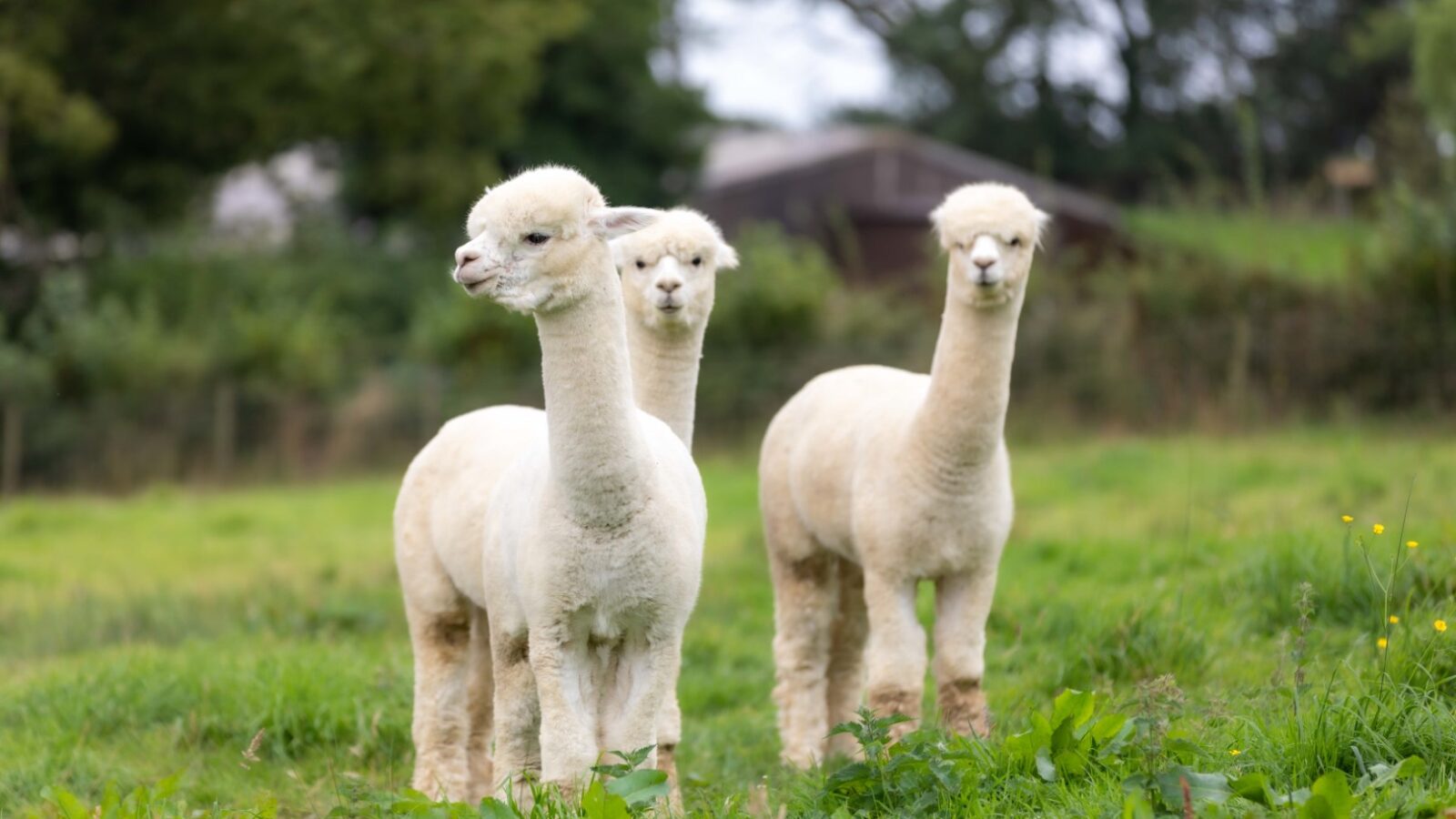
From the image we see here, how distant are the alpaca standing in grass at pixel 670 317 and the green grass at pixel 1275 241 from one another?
1165cm

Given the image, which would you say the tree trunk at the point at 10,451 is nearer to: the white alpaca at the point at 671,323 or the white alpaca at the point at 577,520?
the white alpaca at the point at 671,323

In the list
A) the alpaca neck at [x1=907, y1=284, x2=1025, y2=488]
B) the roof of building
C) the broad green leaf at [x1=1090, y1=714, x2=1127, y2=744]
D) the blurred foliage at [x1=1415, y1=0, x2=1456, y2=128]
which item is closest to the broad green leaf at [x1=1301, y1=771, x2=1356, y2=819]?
the broad green leaf at [x1=1090, y1=714, x2=1127, y2=744]

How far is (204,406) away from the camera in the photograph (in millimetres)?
17516

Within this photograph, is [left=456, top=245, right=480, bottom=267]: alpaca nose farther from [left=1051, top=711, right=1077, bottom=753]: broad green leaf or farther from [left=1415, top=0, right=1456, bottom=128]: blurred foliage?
[left=1415, top=0, right=1456, bottom=128]: blurred foliage

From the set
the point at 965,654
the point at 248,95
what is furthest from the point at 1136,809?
the point at 248,95

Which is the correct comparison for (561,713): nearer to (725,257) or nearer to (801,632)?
Result: (725,257)

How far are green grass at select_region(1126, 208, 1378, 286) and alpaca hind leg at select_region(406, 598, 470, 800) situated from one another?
12299mm

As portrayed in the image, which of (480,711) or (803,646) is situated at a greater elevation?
(803,646)

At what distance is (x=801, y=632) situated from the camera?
6598 millimetres

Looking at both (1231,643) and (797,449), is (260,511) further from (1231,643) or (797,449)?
(1231,643)

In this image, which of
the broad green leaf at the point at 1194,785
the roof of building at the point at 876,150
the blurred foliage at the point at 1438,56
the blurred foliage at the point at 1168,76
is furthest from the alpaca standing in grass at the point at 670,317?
the blurred foliage at the point at 1168,76

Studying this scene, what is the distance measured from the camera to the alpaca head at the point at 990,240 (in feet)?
18.1

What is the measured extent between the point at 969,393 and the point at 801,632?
1.46 meters

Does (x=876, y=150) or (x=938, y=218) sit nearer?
(x=938, y=218)
